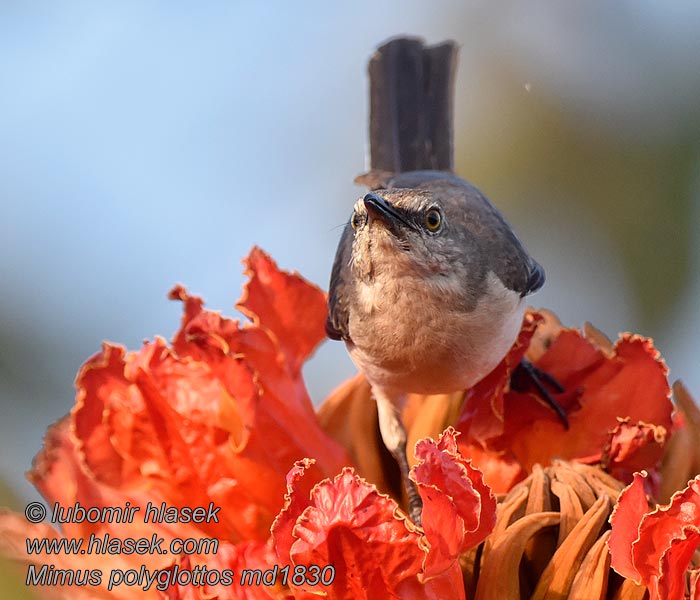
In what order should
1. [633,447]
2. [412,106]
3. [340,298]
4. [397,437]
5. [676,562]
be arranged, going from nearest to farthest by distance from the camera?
[676,562] < [633,447] < [397,437] < [340,298] < [412,106]

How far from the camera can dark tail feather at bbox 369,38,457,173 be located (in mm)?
5953

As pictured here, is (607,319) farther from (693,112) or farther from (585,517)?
(585,517)

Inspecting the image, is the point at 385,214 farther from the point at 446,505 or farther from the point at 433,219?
the point at 446,505

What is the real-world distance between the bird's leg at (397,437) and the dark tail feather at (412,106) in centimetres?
175

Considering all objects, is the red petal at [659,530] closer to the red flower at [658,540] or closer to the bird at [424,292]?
the red flower at [658,540]

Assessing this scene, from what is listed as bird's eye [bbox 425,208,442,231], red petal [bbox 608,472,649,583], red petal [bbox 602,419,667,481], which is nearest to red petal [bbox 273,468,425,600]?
red petal [bbox 608,472,649,583]

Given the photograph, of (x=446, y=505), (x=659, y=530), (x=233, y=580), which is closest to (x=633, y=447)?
(x=659, y=530)

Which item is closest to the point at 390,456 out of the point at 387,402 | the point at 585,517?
the point at 387,402

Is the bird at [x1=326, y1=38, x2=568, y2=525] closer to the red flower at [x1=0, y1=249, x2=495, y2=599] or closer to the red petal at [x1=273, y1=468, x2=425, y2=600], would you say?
the red flower at [x1=0, y1=249, x2=495, y2=599]

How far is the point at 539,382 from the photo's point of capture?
4.23 metres

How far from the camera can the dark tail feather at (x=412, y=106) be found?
234 inches

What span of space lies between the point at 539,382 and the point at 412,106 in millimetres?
2332

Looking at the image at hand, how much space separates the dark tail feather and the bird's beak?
1.76 m

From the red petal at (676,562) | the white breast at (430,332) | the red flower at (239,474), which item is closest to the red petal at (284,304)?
the red flower at (239,474)
